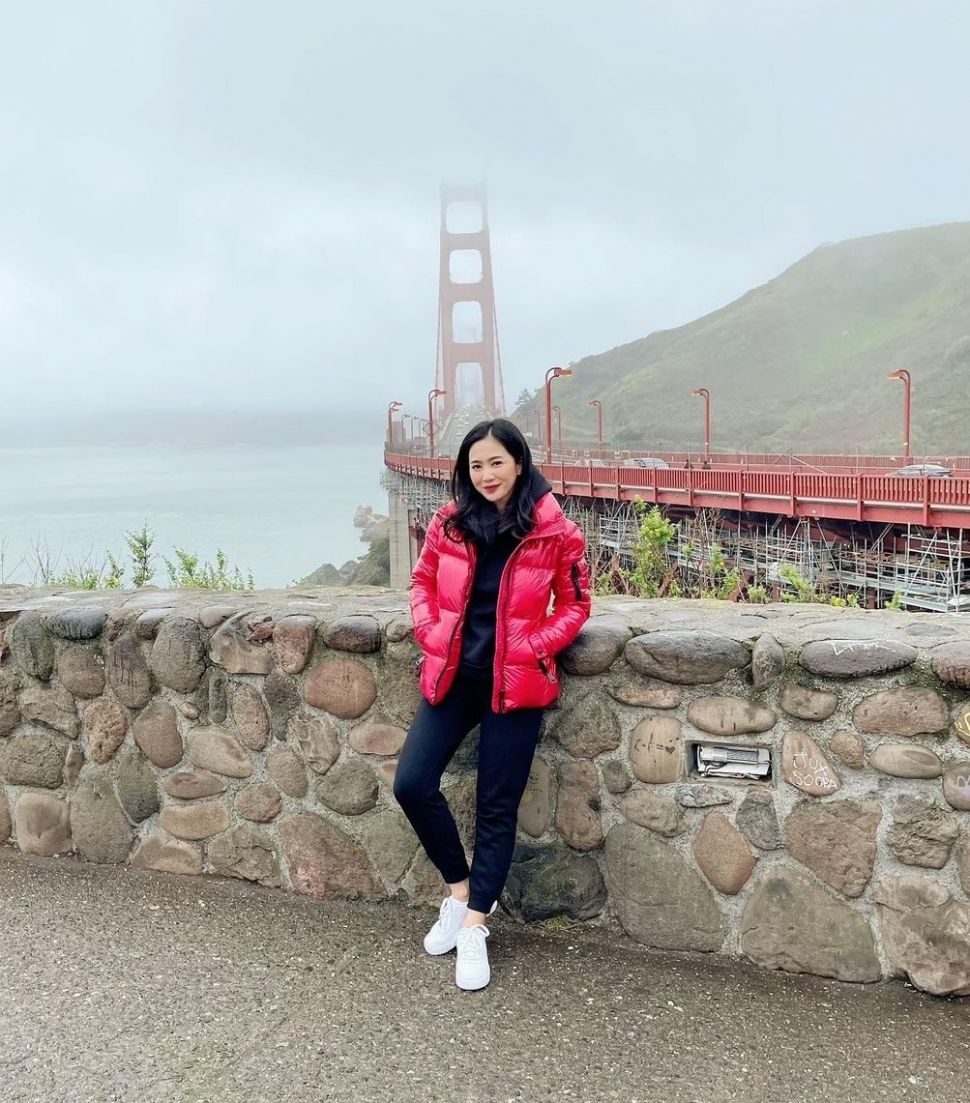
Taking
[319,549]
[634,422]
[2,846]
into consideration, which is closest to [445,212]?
[634,422]

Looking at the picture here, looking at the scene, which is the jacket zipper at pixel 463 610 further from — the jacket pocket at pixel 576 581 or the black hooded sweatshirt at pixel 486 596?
the jacket pocket at pixel 576 581

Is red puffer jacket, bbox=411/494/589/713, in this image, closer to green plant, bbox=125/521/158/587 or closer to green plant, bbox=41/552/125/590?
green plant, bbox=41/552/125/590

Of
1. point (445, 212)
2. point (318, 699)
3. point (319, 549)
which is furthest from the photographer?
point (445, 212)

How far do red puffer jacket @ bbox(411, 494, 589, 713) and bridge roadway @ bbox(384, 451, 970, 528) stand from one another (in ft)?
37.9

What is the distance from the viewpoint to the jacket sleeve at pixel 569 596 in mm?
2133

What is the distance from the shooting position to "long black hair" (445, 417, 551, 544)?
2.17 meters

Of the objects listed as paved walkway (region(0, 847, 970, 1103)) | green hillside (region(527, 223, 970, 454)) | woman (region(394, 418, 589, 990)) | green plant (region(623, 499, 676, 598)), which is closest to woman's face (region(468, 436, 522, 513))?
woman (region(394, 418, 589, 990))

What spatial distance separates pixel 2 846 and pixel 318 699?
3.67 ft

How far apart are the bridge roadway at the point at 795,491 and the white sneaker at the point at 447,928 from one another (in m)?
11.7

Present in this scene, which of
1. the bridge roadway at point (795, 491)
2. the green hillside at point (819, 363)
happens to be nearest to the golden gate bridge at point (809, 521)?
the bridge roadway at point (795, 491)

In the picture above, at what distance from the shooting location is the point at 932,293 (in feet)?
292

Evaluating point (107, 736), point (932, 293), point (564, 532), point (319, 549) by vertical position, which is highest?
point (932, 293)

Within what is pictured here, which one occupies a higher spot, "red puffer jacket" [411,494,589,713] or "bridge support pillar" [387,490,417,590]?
"red puffer jacket" [411,494,589,713]

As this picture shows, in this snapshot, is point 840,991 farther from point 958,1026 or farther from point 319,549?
point 319,549
